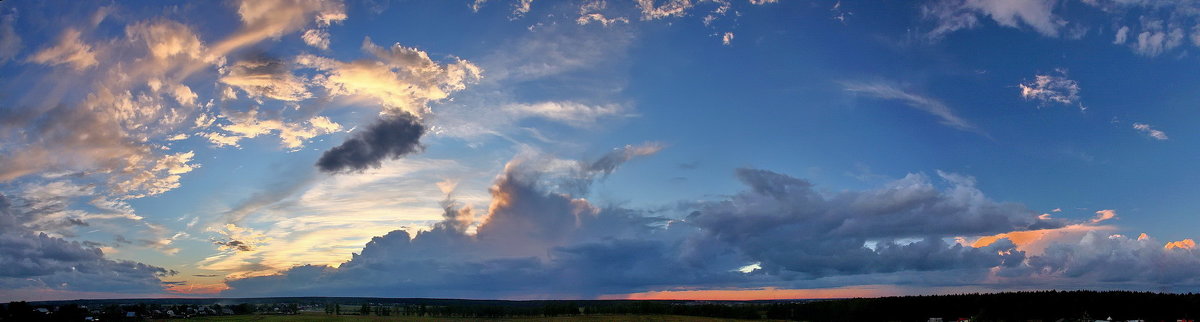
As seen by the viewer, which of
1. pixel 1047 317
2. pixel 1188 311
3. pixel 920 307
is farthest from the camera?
pixel 920 307

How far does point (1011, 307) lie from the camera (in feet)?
547

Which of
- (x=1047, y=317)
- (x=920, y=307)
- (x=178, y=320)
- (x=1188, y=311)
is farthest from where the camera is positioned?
(x=178, y=320)

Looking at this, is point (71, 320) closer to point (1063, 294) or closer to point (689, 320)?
point (689, 320)

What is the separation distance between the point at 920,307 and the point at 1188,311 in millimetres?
54101

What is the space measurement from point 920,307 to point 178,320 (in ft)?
685

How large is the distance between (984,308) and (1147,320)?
105 feet

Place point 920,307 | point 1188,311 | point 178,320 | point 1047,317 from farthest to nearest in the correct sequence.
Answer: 1. point 178,320
2. point 920,307
3. point 1047,317
4. point 1188,311

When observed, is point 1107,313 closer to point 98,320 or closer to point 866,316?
point 866,316

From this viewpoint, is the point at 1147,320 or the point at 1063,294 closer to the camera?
the point at 1147,320

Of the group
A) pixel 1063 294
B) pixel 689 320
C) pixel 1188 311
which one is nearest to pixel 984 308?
pixel 1063 294

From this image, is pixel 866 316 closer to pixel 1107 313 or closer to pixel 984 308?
pixel 984 308

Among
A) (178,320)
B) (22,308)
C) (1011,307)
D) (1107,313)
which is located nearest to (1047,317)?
(1011,307)

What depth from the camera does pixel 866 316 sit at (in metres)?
183

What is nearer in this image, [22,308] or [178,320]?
[22,308]
